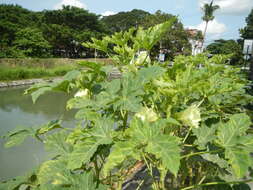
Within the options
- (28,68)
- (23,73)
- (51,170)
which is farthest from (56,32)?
(51,170)

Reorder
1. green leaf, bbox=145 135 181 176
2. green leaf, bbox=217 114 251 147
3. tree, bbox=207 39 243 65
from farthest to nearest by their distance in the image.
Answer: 1. tree, bbox=207 39 243 65
2. green leaf, bbox=217 114 251 147
3. green leaf, bbox=145 135 181 176

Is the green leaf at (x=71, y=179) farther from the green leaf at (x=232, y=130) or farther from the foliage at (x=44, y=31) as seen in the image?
the foliage at (x=44, y=31)

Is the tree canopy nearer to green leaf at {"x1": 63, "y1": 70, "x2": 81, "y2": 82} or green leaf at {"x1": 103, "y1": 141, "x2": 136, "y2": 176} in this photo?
green leaf at {"x1": 63, "y1": 70, "x2": 81, "y2": 82}

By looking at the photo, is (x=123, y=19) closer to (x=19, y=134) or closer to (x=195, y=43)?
(x=195, y=43)

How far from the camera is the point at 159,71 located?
0.60 m

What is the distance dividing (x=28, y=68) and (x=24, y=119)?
280 inches

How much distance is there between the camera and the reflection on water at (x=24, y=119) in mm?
2325

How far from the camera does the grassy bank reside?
8.50 metres

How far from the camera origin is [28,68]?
10188mm

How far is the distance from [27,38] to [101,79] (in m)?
14.6

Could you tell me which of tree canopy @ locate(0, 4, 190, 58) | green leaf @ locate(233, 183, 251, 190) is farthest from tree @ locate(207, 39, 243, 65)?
green leaf @ locate(233, 183, 251, 190)

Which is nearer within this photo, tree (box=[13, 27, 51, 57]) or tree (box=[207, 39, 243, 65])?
tree (box=[13, 27, 51, 57])

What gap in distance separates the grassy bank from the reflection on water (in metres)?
1.69

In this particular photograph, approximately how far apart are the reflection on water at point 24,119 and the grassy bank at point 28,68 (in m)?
1.69
